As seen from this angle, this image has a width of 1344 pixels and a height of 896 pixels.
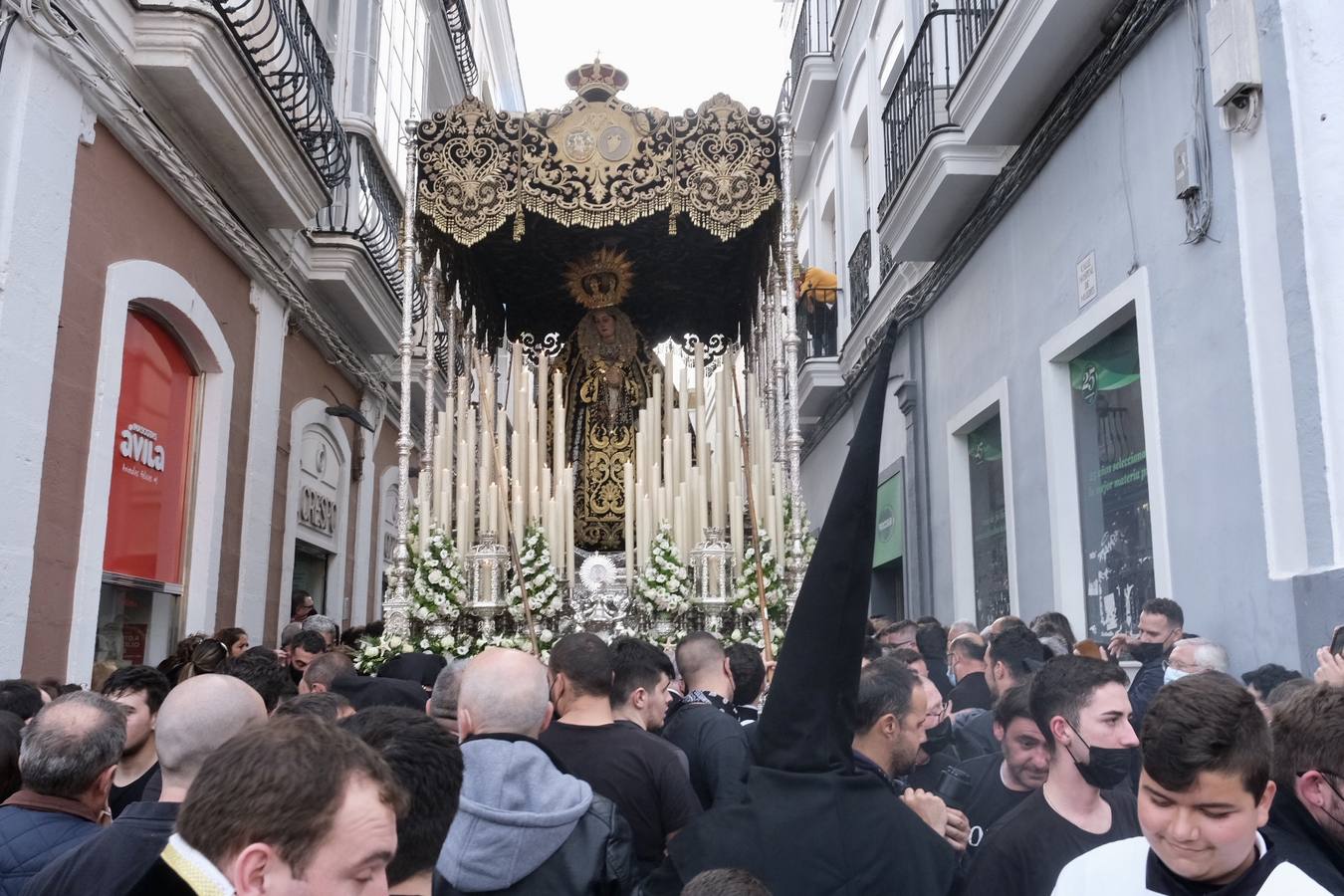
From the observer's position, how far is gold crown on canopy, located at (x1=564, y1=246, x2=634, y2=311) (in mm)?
8609

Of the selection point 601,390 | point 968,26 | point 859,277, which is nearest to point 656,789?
point 601,390

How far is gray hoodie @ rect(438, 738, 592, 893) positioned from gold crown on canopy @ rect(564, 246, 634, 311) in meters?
6.36

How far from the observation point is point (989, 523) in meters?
9.26

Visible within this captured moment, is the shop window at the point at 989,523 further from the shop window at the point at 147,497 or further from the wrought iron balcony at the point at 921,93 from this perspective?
the shop window at the point at 147,497

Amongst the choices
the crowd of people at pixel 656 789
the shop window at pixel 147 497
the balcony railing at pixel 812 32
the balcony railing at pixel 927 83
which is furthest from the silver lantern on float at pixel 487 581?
the balcony railing at pixel 812 32

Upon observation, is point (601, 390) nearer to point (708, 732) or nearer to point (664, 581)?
point (664, 581)

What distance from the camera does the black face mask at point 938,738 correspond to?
3436 millimetres

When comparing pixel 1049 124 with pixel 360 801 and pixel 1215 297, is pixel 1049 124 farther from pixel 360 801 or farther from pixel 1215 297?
pixel 360 801

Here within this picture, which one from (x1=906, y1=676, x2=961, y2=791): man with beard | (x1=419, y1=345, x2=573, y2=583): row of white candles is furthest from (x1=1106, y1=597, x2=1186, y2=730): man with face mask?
(x1=419, y1=345, x2=573, y2=583): row of white candles

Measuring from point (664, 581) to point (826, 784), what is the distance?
Result: 460 centimetres

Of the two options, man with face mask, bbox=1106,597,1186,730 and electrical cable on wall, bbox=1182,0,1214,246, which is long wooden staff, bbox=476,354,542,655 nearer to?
man with face mask, bbox=1106,597,1186,730

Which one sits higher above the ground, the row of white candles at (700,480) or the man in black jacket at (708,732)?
the row of white candles at (700,480)

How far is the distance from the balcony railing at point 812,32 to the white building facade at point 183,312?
5.67 meters

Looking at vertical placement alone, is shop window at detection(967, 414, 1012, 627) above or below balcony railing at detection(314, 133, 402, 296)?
below
